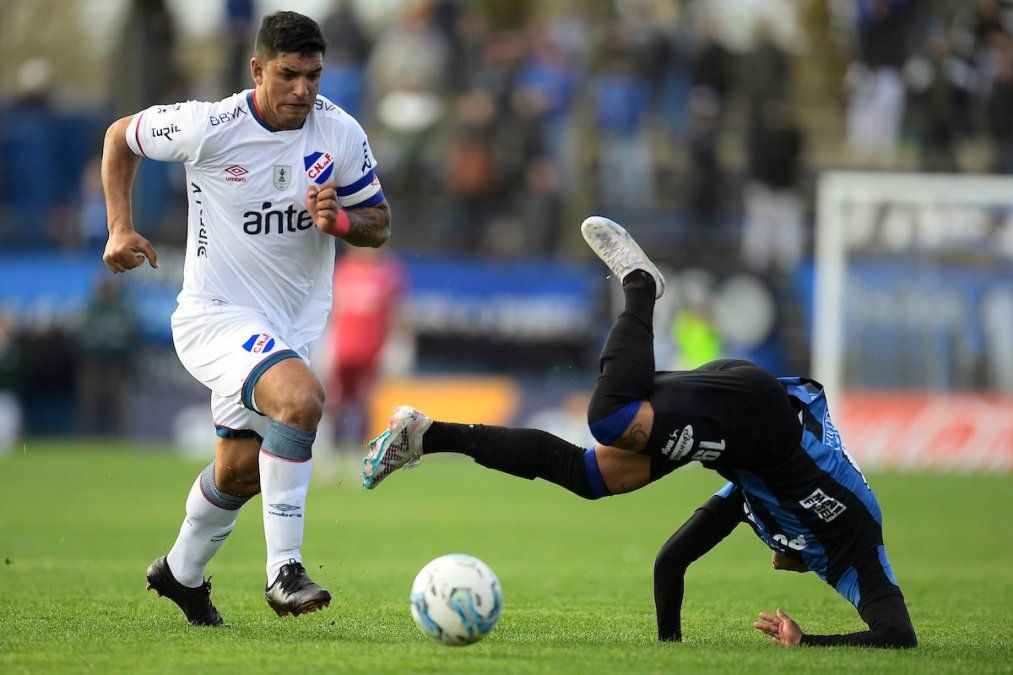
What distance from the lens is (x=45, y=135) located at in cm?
2273

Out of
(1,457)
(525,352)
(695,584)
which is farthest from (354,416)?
(695,584)

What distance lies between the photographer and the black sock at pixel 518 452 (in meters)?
6.18

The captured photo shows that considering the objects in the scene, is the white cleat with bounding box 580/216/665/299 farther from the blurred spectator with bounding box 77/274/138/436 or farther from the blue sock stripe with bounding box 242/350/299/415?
the blurred spectator with bounding box 77/274/138/436

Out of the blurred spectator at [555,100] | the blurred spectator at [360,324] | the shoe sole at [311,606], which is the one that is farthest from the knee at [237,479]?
the blurred spectator at [555,100]

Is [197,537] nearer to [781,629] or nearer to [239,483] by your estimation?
[239,483]

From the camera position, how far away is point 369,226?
6660 millimetres

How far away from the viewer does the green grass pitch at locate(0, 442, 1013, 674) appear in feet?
18.7

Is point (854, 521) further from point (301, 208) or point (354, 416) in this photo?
point (354, 416)

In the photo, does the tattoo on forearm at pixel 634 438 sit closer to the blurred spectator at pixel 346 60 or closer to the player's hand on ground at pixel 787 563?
the player's hand on ground at pixel 787 563

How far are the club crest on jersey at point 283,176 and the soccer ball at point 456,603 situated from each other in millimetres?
1997

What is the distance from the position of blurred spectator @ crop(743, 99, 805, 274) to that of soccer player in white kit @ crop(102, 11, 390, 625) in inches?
577

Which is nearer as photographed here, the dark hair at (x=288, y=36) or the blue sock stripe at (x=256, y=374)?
the blue sock stripe at (x=256, y=374)

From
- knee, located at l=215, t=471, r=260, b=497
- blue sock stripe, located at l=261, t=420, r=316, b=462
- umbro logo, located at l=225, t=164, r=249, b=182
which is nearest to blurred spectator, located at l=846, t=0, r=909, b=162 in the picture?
umbro logo, located at l=225, t=164, r=249, b=182

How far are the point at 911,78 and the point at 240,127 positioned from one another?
17.7 m
